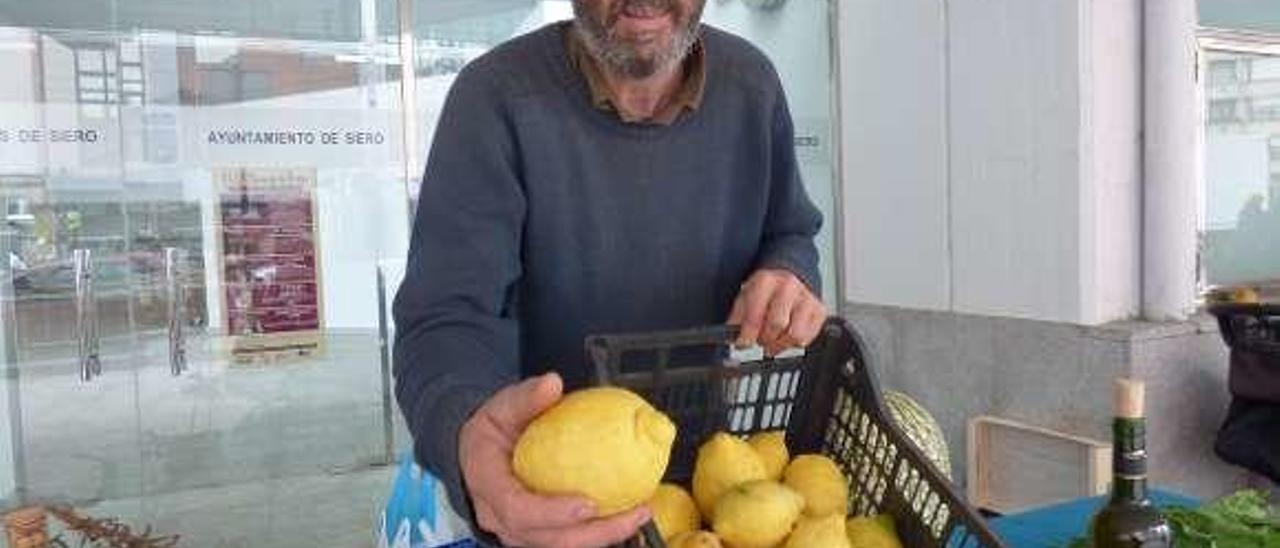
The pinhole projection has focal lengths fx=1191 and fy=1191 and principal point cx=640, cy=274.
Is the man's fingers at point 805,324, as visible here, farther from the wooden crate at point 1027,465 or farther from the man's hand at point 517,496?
the wooden crate at point 1027,465

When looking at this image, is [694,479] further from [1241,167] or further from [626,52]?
[1241,167]

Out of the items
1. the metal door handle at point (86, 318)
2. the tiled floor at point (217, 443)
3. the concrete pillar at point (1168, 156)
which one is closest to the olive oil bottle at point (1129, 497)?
the concrete pillar at point (1168, 156)

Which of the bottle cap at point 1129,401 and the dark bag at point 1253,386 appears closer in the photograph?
the bottle cap at point 1129,401

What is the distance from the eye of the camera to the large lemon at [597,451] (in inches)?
40.0


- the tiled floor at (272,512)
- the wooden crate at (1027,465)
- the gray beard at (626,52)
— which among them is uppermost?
the gray beard at (626,52)

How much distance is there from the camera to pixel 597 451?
3.37ft

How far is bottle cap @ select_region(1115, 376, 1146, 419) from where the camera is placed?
5.13ft

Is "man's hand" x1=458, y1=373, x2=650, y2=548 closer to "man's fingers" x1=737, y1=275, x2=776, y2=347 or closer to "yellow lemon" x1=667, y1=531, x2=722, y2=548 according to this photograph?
"yellow lemon" x1=667, y1=531, x2=722, y2=548

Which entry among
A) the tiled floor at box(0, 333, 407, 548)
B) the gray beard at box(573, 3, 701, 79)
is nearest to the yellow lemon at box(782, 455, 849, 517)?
the gray beard at box(573, 3, 701, 79)

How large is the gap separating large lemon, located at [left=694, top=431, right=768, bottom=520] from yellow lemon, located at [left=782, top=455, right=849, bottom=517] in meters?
0.04

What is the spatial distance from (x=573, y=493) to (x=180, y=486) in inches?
166

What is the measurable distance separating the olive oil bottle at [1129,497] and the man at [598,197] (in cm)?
44

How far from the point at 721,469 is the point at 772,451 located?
10 cm

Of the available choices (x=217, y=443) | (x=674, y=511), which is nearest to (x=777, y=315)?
(x=674, y=511)
